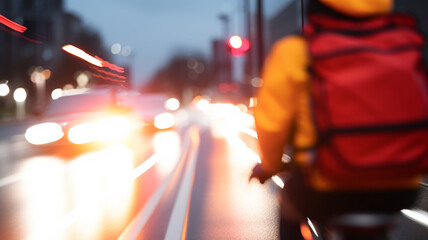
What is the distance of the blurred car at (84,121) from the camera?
15.0 metres

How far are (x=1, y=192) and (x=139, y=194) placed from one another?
235 centimetres

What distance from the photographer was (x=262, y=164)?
276 centimetres

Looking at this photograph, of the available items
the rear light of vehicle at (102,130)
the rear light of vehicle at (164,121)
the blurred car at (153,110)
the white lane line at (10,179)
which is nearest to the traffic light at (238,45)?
the rear light of vehicle at (102,130)

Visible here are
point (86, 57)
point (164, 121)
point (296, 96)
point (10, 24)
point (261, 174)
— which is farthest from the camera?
point (164, 121)

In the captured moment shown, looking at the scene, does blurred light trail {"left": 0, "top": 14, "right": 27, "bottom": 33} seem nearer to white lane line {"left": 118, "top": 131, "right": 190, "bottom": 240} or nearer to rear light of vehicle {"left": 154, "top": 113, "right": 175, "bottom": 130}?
white lane line {"left": 118, "top": 131, "right": 190, "bottom": 240}

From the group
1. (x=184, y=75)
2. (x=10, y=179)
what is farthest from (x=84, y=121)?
(x=184, y=75)

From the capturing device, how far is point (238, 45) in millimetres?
13141

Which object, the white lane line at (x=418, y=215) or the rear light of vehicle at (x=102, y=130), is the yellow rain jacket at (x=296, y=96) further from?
the rear light of vehicle at (x=102, y=130)

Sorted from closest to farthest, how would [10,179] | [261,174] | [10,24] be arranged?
1. [261,174]
2. [10,24]
3. [10,179]

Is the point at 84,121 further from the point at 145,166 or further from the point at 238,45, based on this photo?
the point at 238,45

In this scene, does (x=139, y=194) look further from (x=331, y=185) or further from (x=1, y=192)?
(x=331, y=185)

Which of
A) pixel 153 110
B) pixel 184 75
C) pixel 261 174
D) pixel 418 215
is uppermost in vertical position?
pixel 184 75

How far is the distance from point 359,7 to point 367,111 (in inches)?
17.4

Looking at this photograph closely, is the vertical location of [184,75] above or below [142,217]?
above
